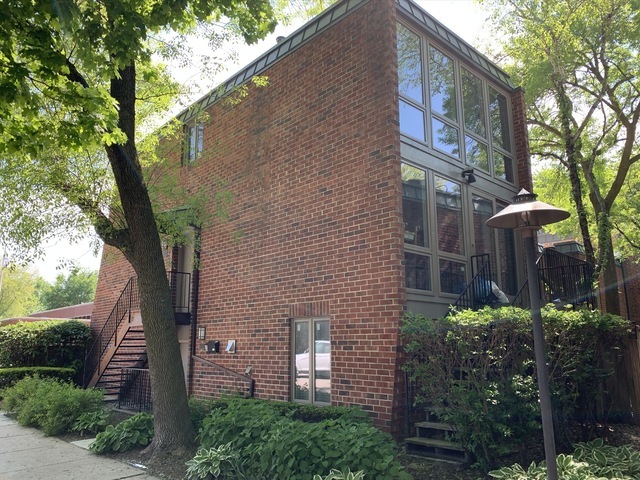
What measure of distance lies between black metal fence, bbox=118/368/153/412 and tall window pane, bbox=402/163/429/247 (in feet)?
21.9

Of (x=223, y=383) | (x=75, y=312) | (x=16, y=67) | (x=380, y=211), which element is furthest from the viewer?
(x=75, y=312)

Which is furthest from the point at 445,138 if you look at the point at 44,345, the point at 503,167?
the point at 44,345

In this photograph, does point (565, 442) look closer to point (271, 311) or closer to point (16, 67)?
Answer: point (271, 311)

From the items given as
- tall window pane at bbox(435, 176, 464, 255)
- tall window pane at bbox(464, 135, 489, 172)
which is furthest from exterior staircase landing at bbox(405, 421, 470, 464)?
tall window pane at bbox(464, 135, 489, 172)

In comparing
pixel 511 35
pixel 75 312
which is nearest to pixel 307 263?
pixel 511 35

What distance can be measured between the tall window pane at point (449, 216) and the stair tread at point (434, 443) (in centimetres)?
309

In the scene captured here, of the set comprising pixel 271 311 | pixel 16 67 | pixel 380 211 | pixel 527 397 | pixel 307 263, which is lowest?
pixel 527 397

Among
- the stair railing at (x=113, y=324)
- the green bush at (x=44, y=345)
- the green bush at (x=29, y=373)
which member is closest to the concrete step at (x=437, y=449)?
the stair railing at (x=113, y=324)

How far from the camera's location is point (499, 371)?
5.23m

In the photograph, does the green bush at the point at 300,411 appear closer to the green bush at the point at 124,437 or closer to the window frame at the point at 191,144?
the green bush at the point at 124,437

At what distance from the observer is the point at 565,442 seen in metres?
5.83

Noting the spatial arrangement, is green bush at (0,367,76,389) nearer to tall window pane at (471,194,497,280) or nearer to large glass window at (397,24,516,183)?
tall window pane at (471,194,497,280)

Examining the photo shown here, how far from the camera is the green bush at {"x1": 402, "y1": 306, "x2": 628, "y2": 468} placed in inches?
200

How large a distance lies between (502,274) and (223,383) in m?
5.74
